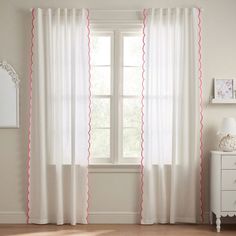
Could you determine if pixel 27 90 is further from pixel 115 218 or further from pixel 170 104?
pixel 115 218

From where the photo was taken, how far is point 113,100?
16.3ft

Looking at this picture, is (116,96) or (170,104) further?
(116,96)

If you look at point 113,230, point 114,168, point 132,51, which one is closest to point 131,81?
→ point 132,51

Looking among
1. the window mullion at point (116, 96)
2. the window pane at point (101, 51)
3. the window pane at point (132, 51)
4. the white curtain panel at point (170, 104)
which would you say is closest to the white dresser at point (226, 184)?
the white curtain panel at point (170, 104)

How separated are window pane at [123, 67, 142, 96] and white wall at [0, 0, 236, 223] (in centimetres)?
75

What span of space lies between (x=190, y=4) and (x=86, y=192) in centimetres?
257

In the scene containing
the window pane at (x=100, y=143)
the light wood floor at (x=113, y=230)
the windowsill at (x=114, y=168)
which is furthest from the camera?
the window pane at (x=100, y=143)

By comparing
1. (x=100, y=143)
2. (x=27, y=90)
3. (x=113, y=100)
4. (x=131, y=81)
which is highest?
(x=131, y=81)

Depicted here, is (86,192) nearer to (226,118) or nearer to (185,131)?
(185,131)

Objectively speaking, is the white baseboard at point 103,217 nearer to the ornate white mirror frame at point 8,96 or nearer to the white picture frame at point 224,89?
the ornate white mirror frame at point 8,96

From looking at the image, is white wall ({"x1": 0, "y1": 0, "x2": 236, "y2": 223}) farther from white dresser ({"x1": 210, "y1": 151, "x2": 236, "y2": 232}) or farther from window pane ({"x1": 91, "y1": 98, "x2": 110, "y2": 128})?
window pane ({"x1": 91, "y1": 98, "x2": 110, "y2": 128})

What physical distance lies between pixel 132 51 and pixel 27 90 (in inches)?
53.5

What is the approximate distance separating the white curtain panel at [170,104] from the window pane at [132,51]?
0.66 ft

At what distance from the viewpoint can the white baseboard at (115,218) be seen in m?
4.88
